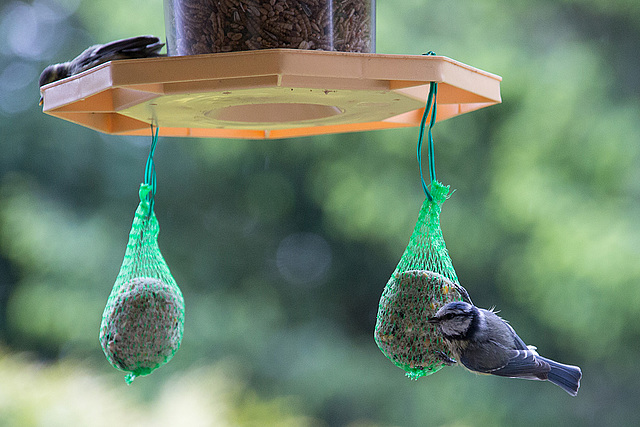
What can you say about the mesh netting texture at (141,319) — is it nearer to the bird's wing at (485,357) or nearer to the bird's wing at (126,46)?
the bird's wing at (126,46)

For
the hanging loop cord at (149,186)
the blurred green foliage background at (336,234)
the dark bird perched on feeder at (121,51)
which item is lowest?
the blurred green foliage background at (336,234)

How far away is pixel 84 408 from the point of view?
309cm

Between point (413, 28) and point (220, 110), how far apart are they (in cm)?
248

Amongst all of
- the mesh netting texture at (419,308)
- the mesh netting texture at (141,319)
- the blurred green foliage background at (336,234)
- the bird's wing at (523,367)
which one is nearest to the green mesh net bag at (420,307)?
the mesh netting texture at (419,308)

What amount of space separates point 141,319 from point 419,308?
526mm

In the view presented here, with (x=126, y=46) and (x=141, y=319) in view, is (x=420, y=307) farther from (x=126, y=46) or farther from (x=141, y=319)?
(x=126, y=46)

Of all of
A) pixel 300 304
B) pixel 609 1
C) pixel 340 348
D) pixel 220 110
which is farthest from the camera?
pixel 300 304

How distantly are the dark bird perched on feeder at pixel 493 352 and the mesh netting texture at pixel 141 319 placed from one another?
52 cm

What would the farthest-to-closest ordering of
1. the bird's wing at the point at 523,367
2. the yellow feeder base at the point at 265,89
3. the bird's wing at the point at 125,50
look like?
the bird's wing at the point at 523,367 < the bird's wing at the point at 125,50 < the yellow feeder base at the point at 265,89

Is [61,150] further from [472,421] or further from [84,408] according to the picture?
[472,421]

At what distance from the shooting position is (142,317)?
1.35m

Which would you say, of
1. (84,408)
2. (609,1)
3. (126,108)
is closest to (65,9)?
(84,408)

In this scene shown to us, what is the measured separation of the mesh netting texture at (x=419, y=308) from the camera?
1256mm

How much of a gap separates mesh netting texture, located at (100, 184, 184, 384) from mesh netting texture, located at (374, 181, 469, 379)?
41cm
